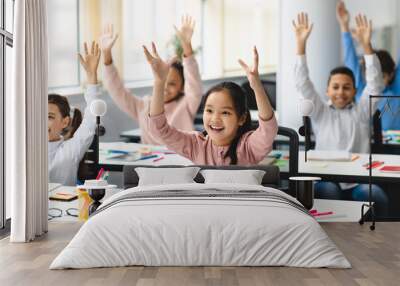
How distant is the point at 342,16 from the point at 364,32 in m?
0.29

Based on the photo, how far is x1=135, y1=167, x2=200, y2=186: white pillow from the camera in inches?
244

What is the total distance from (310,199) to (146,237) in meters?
2.45

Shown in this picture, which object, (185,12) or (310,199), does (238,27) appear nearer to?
(185,12)

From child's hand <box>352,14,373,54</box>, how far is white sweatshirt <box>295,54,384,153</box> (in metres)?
0.11

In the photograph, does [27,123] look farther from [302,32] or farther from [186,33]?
[302,32]

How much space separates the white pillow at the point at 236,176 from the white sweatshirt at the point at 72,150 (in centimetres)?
143

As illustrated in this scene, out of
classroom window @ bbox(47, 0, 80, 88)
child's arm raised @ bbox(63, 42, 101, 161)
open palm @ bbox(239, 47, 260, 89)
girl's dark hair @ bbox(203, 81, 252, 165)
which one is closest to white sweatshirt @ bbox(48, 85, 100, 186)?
child's arm raised @ bbox(63, 42, 101, 161)

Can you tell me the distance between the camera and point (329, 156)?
6.67 metres

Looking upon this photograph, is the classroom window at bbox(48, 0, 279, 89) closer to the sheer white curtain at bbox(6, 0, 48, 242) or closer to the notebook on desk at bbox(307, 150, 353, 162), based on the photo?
the sheer white curtain at bbox(6, 0, 48, 242)

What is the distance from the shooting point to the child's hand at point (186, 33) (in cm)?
668

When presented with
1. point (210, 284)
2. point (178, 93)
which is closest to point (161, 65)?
point (178, 93)

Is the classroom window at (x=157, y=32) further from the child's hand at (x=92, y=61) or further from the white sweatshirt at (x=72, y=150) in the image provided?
the white sweatshirt at (x=72, y=150)

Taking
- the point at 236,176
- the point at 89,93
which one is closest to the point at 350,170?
the point at 236,176

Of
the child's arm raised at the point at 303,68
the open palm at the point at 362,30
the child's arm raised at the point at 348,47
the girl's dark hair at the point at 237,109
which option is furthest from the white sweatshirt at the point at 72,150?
the open palm at the point at 362,30
